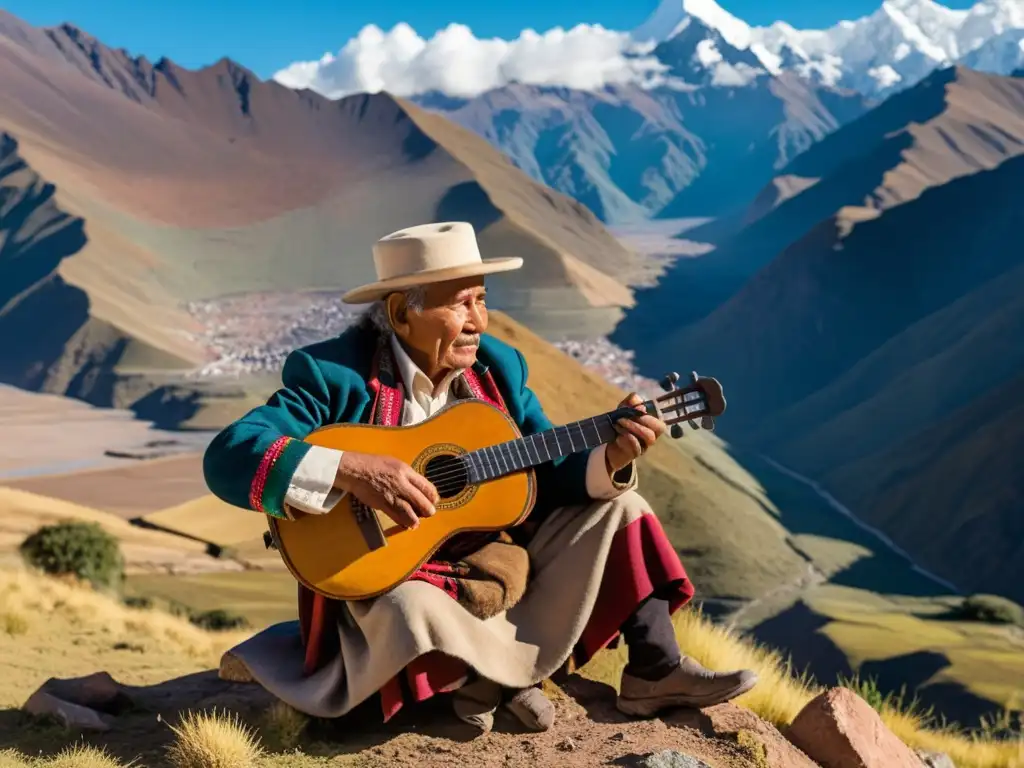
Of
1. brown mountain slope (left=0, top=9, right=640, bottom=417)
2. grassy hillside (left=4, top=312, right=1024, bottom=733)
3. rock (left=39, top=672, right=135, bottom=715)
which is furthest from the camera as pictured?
brown mountain slope (left=0, top=9, right=640, bottom=417)

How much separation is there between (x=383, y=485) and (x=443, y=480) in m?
0.35

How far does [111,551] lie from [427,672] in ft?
45.6

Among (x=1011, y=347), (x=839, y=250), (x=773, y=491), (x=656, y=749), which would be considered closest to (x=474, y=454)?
(x=656, y=749)

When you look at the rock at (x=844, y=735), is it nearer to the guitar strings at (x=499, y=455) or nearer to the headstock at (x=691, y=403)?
the headstock at (x=691, y=403)

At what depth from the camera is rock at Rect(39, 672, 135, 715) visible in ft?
15.1

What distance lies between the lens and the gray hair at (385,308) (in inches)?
153

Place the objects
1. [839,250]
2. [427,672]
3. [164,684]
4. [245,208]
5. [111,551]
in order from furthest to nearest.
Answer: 1. [245,208]
2. [839,250]
3. [111,551]
4. [164,684]
5. [427,672]

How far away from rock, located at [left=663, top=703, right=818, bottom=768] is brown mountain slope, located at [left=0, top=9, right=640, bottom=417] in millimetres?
100541

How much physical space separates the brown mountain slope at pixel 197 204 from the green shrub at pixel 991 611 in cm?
7922

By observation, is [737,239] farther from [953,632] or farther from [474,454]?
[474,454]

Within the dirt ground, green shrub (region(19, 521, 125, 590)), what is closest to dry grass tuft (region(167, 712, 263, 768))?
the dirt ground

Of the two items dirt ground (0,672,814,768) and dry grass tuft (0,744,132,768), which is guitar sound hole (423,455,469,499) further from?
dry grass tuft (0,744,132,768)

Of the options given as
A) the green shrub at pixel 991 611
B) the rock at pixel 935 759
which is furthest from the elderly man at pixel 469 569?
the green shrub at pixel 991 611

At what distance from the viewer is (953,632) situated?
33.3m
